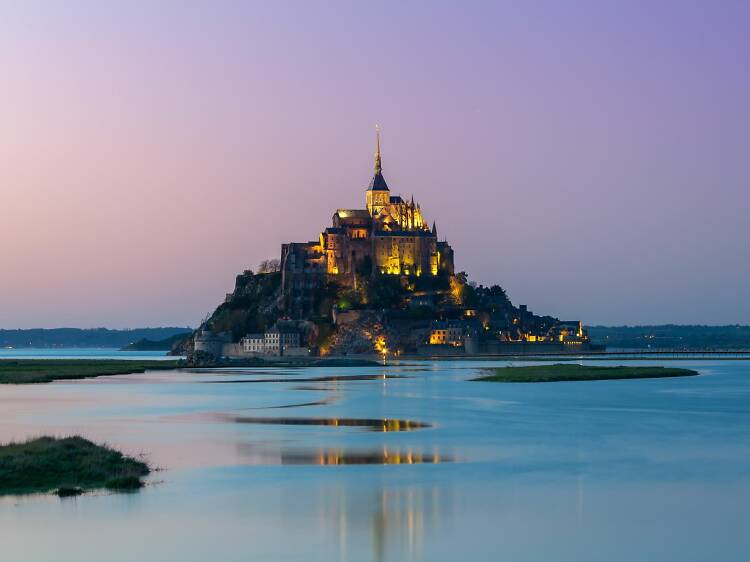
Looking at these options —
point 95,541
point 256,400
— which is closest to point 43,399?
point 256,400

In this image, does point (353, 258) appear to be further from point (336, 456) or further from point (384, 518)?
point (384, 518)

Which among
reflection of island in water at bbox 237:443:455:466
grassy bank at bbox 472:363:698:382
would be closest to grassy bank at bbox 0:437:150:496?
reflection of island in water at bbox 237:443:455:466

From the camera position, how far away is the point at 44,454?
86.6 ft

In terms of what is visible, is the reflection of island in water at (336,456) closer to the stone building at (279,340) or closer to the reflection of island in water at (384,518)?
the reflection of island in water at (384,518)

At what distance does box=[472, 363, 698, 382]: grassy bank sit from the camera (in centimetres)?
7919

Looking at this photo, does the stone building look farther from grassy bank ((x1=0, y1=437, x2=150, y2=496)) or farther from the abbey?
grassy bank ((x1=0, y1=437, x2=150, y2=496))

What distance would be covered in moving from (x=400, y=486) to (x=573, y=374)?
58.7m

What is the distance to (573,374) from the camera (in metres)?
82.8

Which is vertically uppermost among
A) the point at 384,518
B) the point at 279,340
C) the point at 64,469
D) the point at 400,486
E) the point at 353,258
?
the point at 353,258

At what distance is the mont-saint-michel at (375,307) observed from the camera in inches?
5645

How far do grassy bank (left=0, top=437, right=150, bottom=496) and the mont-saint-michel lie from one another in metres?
114

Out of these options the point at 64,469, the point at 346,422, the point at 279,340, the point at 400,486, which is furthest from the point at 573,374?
the point at 279,340

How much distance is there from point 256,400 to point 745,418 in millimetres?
24073

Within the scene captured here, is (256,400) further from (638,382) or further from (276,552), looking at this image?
(276,552)
